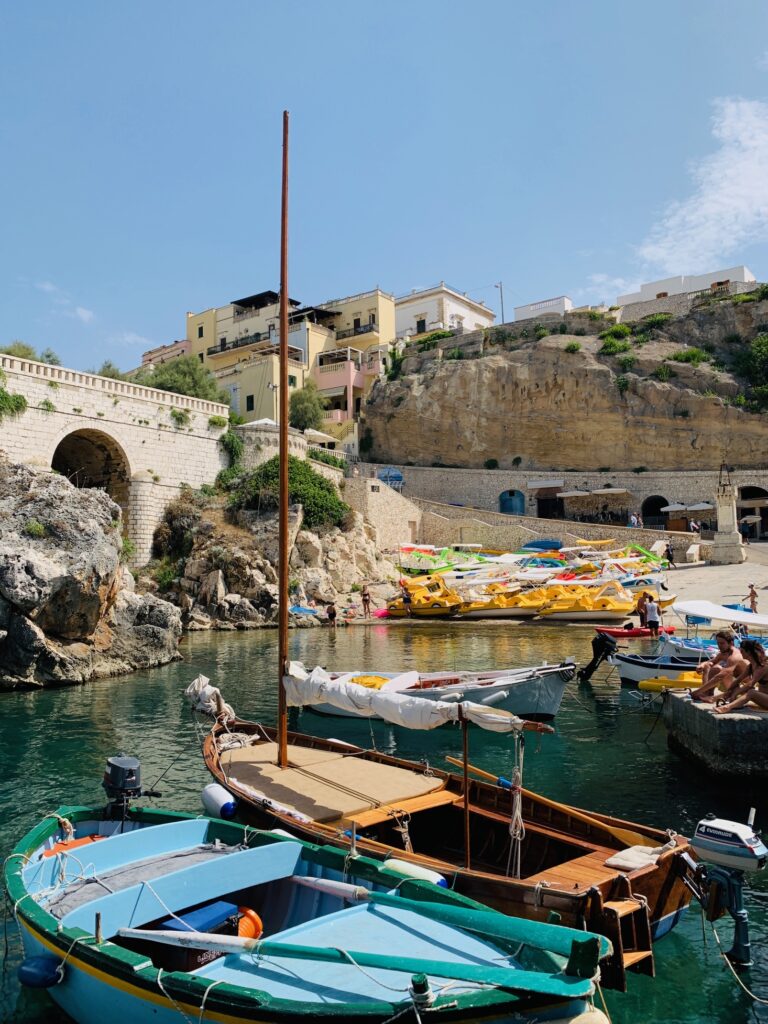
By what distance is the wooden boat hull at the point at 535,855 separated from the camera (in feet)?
17.1

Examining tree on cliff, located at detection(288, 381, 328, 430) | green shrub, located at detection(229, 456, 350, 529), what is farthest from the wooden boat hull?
tree on cliff, located at detection(288, 381, 328, 430)

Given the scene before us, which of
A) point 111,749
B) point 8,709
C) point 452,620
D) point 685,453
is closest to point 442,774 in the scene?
point 111,749

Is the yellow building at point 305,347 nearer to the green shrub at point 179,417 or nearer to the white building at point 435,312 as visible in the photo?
the white building at point 435,312

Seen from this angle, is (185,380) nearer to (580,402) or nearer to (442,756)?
(580,402)

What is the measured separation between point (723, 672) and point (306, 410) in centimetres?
4098

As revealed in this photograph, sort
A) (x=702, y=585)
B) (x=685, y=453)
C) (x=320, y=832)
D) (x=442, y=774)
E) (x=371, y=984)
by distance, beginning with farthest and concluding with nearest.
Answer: (x=685, y=453) → (x=702, y=585) → (x=442, y=774) → (x=320, y=832) → (x=371, y=984)

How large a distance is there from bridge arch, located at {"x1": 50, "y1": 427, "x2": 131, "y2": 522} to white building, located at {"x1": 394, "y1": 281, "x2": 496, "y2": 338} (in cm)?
3167

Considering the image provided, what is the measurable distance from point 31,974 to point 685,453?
4713 centimetres

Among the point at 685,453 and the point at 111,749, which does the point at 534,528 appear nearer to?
the point at 685,453

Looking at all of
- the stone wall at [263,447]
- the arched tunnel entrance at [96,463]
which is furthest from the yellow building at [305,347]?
the arched tunnel entrance at [96,463]

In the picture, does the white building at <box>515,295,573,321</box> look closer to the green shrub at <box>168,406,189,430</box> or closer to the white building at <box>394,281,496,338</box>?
the white building at <box>394,281,496,338</box>

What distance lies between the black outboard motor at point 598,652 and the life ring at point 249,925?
41.4ft

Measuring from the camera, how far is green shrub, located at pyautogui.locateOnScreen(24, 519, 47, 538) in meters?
19.2

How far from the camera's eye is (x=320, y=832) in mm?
6738
